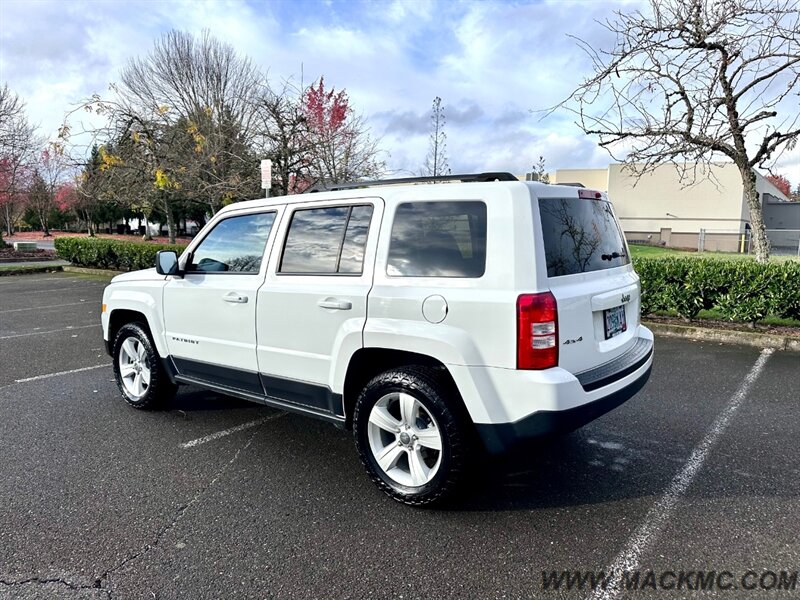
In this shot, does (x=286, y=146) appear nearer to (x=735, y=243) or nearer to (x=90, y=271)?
(x=90, y=271)

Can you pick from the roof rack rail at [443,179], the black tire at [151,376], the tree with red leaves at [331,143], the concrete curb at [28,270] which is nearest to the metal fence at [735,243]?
the tree with red leaves at [331,143]

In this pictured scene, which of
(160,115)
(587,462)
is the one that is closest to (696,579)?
(587,462)

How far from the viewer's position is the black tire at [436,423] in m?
2.90

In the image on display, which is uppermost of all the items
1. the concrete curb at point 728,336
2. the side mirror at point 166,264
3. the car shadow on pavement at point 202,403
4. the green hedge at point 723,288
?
the side mirror at point 166,264

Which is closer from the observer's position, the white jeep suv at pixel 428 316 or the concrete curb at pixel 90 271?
the white jeep suv at pixel 428 316

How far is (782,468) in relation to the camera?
11.6ft

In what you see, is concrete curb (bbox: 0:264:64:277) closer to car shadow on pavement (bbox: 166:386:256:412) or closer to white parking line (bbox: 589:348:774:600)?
car shadow on pavement (bbox: 166:386:256:412)

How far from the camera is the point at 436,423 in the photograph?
2.96 m

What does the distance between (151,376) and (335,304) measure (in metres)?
2.28

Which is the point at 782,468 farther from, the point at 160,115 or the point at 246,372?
the point at 160,115

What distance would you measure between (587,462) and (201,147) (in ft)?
50.7

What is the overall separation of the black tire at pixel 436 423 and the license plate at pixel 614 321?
1.04 meters

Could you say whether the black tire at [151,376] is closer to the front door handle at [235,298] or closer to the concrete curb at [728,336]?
the front door handle at [235,298]

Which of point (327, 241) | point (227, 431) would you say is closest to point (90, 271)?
point (227, 431)
